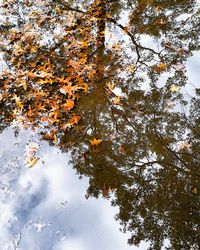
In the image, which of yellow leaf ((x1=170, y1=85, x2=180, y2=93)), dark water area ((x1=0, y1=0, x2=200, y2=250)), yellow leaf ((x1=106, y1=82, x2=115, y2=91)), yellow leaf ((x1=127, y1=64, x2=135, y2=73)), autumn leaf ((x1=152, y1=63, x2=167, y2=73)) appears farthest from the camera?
yellow leaf ((x1=127, y1=64, x2=135, y2=73))

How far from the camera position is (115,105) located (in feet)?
19.8

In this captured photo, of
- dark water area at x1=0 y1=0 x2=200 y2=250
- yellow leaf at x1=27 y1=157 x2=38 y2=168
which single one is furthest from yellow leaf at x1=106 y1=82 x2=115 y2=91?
yellow leaf at x1=27 y1=157 x2=38 y2=168

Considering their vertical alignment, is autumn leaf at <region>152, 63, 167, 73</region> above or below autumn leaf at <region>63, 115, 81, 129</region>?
above

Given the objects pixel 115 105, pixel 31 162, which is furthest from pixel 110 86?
pixel 31 162

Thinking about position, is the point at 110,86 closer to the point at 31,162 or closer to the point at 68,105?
the point at 68,105

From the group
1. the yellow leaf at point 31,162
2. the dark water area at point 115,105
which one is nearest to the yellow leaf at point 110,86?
the dark water area at point 115,105

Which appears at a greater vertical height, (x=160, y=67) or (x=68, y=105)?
(x=160, y=67)

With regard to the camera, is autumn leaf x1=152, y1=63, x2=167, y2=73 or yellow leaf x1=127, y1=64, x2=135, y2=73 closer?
autumn leaf x1=152, y1=63, x2=167, y2=73

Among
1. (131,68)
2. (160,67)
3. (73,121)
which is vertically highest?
(131,68)

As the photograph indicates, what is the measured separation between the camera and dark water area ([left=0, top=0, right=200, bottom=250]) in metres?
4.60

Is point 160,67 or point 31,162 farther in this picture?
point 160,67

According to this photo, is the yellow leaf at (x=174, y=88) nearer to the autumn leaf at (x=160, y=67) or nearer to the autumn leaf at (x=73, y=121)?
the autumn leaf at (x=160, y=67)

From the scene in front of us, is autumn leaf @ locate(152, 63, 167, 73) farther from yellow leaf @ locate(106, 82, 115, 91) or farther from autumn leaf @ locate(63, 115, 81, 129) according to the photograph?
autumn leaf @ locate(63, 115, 81, 129)

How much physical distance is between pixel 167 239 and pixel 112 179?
1236 mm
